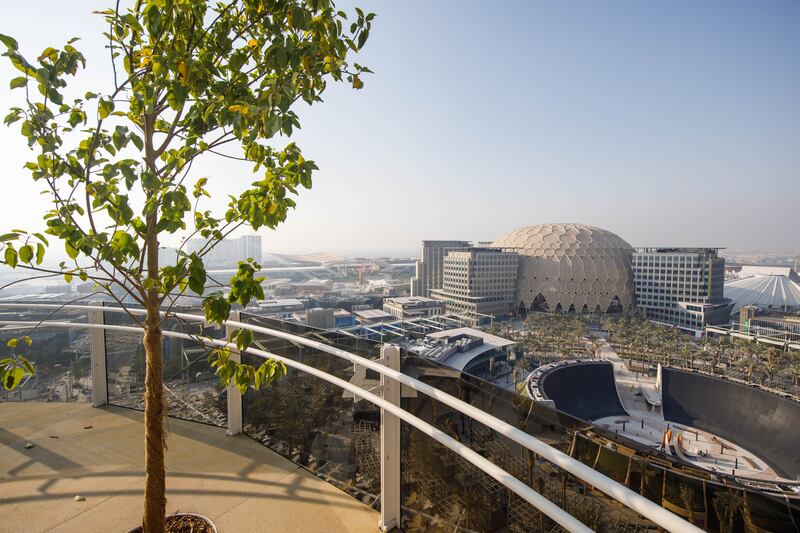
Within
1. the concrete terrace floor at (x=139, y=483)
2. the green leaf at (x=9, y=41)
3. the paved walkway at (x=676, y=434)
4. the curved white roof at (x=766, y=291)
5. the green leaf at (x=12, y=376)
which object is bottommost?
the paved walkway at (x=676, y=434)

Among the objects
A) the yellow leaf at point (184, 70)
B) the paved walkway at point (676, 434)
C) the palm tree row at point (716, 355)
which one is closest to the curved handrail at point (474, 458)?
the yellow leaf at point (184, 70)

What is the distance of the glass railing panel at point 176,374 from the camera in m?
2.99

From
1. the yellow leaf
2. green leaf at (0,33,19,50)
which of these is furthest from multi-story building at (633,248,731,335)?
green leaf at (0,33,19,50)

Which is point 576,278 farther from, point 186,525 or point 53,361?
point 186,525

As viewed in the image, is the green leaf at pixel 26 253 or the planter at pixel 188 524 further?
the planter at pixel 188 524

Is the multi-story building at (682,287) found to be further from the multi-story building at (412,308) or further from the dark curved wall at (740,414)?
the multi-story building at (412,308)

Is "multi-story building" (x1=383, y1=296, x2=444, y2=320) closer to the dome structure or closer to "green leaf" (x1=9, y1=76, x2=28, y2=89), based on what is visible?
the dome structure

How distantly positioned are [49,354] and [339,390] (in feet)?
9.83

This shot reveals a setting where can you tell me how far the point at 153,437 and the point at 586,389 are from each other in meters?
25.1

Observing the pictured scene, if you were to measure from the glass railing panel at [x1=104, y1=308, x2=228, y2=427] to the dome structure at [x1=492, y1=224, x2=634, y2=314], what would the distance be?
171 feet

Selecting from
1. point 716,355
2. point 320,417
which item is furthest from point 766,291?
point 320,417

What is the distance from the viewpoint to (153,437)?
5.25 ft

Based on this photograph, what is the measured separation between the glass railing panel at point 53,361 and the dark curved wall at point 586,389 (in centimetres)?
2075

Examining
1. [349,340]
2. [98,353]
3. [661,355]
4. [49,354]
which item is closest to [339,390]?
[349,340]
